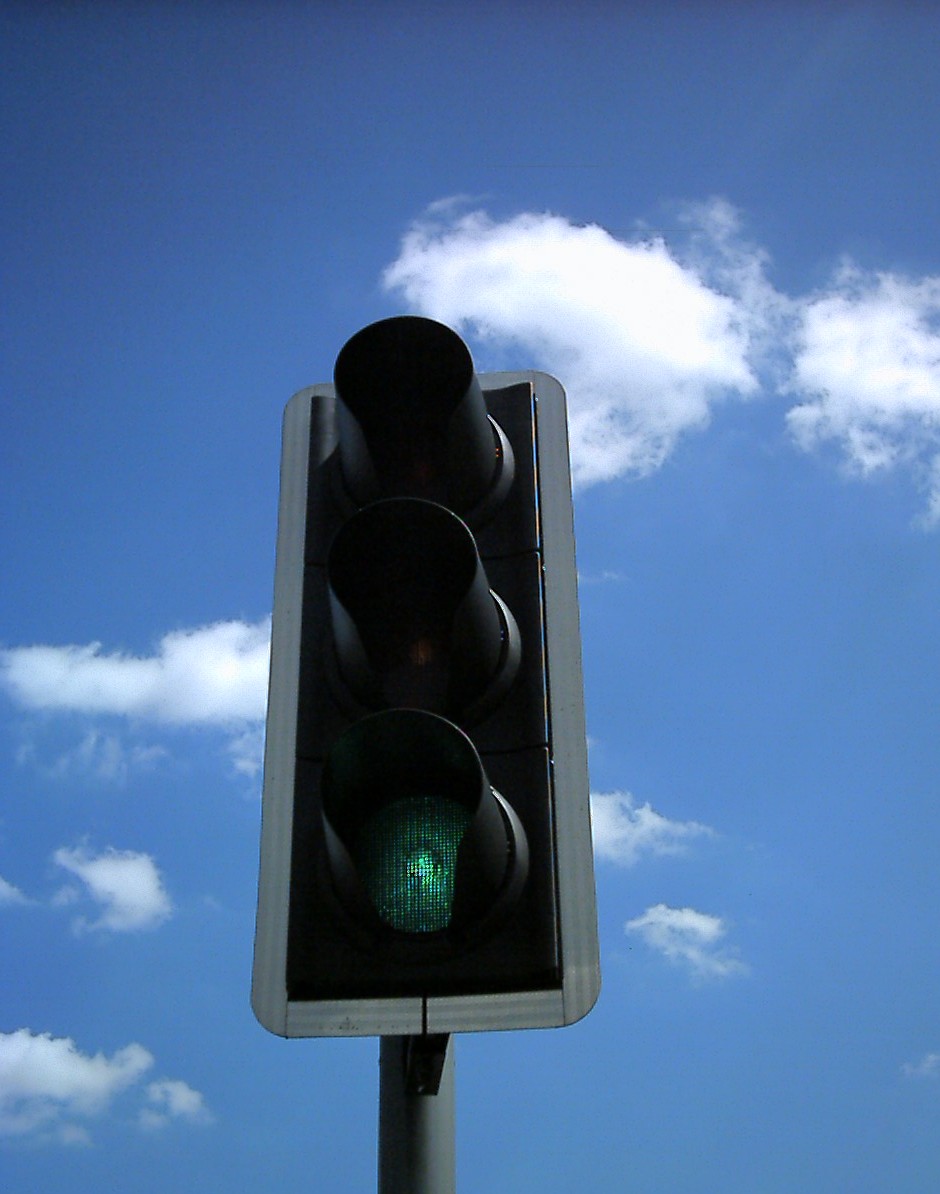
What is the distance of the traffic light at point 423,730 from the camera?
233 cm

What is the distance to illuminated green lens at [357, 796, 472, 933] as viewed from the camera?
7.66 ft

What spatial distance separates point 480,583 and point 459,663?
0.18m

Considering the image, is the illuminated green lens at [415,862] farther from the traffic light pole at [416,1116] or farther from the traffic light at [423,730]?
the traffic light pole at [416,1116]

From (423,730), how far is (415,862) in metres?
0.27

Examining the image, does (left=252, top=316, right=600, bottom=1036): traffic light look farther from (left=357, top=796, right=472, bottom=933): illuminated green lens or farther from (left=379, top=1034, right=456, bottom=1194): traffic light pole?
(left=379, top=1034, right=456, bottom=1194): traffic light pole

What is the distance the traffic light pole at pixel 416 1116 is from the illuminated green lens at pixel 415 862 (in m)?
0.31

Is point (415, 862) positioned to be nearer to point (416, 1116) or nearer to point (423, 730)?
point (423, 730)

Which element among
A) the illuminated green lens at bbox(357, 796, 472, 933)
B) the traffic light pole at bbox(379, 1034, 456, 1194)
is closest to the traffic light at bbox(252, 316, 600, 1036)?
the illuminated green lens at bbox(357, 796, 472, 933)

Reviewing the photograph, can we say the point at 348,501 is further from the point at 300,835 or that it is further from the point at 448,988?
the point at 448,988

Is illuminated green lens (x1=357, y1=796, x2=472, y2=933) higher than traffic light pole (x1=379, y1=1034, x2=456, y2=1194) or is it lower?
higher

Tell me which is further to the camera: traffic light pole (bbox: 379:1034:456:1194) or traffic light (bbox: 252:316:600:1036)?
traffic light pole (bbox: 379:1034:456:1194)

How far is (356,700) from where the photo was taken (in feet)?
8.79

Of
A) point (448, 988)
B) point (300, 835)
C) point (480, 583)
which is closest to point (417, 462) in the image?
point (480, 583)

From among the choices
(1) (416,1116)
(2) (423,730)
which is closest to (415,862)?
(2) (423,730)
